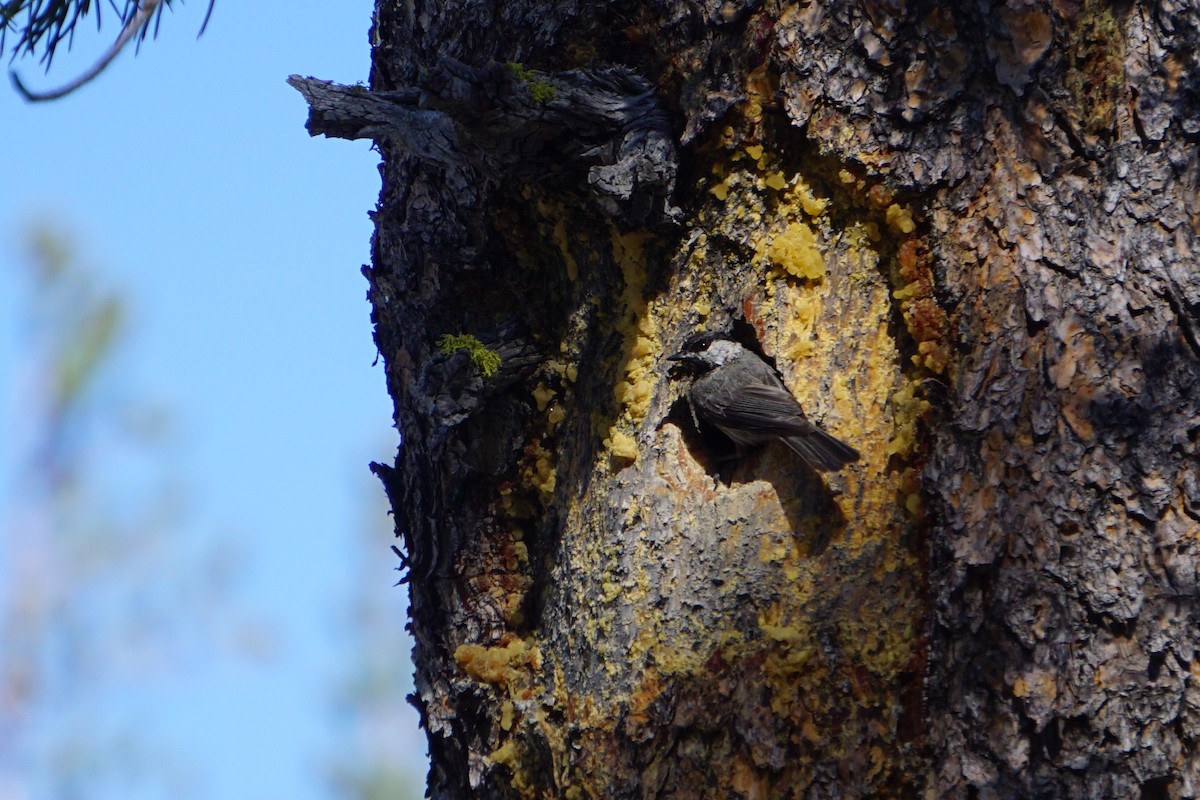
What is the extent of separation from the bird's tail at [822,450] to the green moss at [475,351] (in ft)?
2.73

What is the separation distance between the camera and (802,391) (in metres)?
2.82

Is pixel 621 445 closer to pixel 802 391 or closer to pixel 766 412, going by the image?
pixel 766 412

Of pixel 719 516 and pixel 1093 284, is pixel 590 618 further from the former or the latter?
pixel 1093 284

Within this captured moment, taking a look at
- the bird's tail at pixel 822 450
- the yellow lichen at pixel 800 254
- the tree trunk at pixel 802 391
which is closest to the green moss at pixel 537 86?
the tree trunk at pixel 802 391

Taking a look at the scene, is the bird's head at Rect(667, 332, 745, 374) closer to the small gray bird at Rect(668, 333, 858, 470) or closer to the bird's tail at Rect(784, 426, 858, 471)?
the small gray bird at Rect(668, 333, 858, 470)

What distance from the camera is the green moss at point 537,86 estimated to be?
281cm

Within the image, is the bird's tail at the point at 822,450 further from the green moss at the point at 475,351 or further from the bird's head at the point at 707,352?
the green moss at the point at 475,351

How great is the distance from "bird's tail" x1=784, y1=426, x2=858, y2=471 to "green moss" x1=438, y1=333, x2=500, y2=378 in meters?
0.83

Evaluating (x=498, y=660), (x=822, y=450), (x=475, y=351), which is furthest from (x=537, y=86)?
(x=498, y=660)

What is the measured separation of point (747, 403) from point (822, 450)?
27 cm

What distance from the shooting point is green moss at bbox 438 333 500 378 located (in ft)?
10.4

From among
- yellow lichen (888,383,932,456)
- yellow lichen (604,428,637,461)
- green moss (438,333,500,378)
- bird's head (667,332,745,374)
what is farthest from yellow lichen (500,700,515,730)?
yellow lichen (888,383,932,456)

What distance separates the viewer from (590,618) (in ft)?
9.43

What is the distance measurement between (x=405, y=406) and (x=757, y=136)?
122 cm
